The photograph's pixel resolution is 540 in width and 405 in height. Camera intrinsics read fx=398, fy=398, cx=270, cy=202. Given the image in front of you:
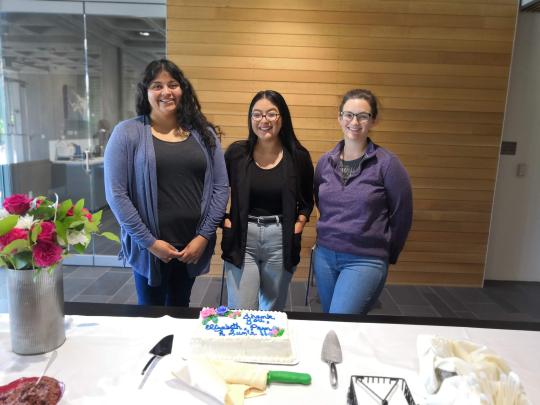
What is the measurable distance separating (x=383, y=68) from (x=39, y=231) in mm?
3202

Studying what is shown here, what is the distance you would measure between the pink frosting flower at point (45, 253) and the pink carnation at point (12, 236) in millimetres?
38

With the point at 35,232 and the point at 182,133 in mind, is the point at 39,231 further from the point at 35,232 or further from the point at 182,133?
the point at 182,133

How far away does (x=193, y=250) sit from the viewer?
5.77 feet

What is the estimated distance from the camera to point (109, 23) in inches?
156

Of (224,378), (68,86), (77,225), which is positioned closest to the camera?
(224,378)

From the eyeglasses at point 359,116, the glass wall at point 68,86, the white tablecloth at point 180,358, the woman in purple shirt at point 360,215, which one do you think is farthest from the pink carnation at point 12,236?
the glass wall at point 68,86

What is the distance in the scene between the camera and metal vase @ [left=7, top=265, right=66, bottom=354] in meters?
1.00

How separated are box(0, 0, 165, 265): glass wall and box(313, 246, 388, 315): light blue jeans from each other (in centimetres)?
273

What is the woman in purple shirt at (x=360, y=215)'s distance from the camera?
168 cm

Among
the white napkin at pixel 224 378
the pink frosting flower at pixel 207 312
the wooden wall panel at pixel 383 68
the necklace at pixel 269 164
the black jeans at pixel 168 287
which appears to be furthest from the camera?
the wooden wall panel at pixel 383 68

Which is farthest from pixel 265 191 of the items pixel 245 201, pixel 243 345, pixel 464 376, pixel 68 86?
pixel 68 86

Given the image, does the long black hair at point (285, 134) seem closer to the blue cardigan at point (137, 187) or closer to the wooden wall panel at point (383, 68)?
the blue cardigan at point (137, 187)

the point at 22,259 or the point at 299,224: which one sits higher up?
the point at 22,259

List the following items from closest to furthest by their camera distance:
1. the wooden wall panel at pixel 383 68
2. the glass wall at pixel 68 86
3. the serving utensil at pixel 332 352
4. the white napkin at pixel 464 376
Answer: the white napkin at pixel 464 376 < the serving utensil at pixel 332 352 < the wooden wall panel at pixel 383 68 < the glass wall at pixel 68 86
